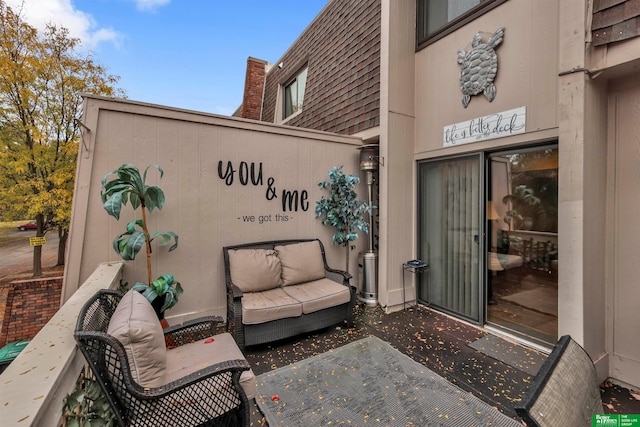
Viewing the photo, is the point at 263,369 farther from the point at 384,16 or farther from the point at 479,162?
the point at 384,16

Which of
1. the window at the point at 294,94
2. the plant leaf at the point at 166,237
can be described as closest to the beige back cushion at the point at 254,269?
the plant leaf at the point at 166,237

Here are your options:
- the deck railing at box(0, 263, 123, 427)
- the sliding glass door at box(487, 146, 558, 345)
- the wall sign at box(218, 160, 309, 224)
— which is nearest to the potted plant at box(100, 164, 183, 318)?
the wall sign at box(218, 160, 309, 224)

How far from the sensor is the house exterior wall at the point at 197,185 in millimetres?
2832

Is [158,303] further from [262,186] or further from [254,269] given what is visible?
[262,186]

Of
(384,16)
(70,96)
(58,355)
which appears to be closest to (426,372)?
(58,355)

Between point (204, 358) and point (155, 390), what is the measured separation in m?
0.54

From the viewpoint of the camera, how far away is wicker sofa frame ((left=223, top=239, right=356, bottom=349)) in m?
2.91

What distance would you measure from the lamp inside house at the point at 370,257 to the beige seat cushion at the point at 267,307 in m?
1.52

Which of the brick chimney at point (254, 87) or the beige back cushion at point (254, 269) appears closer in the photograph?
the beige back cushion at point (254, 269)

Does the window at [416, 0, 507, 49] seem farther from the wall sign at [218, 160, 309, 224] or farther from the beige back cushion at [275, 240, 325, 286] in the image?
the beige back cushion at [275, 240, 325, 286]

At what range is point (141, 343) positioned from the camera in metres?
1.45

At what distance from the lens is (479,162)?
3.43 meters

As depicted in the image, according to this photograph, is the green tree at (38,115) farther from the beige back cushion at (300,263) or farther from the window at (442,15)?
the window at (442,15)

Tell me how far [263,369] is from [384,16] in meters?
4.99
